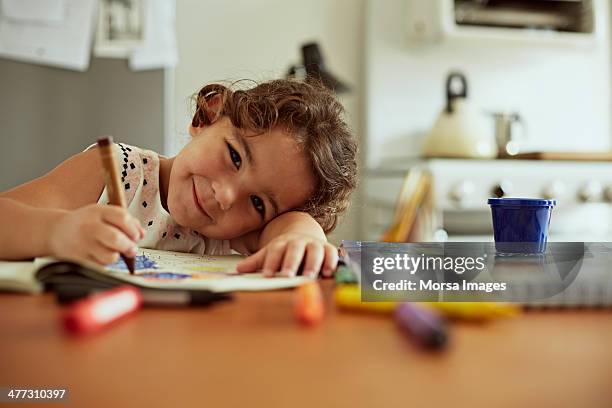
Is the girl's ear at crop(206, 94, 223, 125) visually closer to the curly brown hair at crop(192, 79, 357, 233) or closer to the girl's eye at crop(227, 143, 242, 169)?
the curly brown hair at crop(192, 79, 357, 233)

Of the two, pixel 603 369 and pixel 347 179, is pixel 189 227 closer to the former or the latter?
pixel 347 179

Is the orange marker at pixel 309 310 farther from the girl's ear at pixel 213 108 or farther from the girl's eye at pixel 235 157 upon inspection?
the girl's ear at pixel 213 108

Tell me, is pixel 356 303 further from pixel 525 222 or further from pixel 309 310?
pixel 525 222

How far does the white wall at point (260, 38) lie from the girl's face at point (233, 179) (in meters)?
1.42

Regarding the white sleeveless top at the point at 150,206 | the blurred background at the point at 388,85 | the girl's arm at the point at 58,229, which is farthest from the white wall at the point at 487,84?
the girl's arm at the point at 58,229

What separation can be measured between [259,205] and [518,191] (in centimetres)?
130

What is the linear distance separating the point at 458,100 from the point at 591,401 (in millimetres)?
2083

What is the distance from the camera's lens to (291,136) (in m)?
0.91

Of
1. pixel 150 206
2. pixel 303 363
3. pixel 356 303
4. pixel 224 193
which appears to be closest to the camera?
pixel 303 363

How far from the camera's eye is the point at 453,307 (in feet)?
1.26

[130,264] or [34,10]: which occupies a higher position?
[34,10]

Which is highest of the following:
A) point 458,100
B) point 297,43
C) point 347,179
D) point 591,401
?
point 297,43

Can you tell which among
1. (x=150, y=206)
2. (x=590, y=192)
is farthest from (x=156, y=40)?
(x=590, y=192)

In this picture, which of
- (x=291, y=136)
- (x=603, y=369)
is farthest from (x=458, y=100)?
(x=603, y=369)
